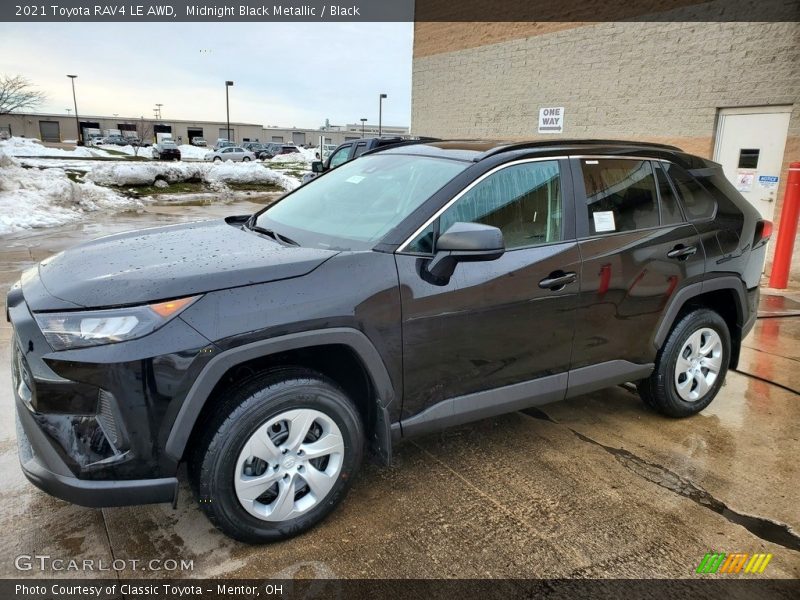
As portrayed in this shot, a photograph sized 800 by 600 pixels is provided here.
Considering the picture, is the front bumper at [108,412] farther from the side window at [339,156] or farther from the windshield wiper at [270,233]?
the side window at [339,156]

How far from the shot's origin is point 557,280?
10.2 ft

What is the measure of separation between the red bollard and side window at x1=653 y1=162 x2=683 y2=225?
484 cm

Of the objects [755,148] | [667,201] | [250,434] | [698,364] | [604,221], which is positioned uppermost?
[755,148]

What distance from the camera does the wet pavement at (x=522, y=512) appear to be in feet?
8.27

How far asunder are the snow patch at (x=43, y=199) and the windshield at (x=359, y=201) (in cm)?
1028

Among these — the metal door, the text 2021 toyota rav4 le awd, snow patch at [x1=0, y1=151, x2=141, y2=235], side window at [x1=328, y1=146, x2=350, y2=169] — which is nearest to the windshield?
the text 2021 toyota rav4 le awd

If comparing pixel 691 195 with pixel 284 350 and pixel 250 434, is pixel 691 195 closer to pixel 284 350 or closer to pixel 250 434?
pixel 284 350

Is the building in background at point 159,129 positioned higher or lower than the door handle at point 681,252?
higher

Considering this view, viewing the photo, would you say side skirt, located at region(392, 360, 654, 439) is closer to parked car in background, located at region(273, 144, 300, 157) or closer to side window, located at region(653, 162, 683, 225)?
side window, located at region(653, 162, 683, 225)

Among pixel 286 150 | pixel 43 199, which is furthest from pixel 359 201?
pixel 286 150

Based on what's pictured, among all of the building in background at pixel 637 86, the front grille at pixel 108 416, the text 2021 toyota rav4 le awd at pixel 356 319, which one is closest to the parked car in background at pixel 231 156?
the building in background at pixel 637 86

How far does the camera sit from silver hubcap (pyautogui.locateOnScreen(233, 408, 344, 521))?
2418 mm

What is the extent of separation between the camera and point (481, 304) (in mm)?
2863

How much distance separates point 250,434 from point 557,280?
1774 mm
